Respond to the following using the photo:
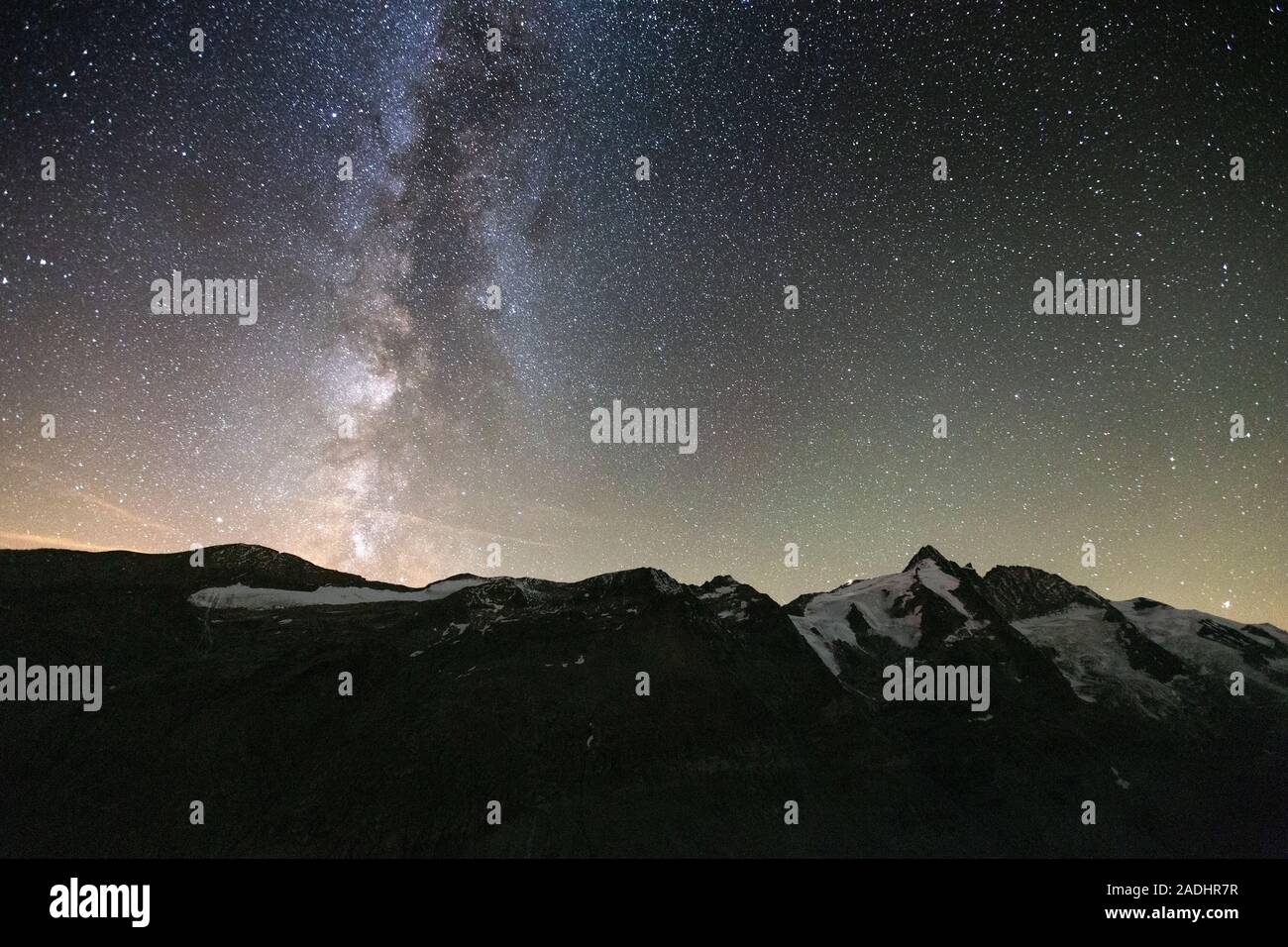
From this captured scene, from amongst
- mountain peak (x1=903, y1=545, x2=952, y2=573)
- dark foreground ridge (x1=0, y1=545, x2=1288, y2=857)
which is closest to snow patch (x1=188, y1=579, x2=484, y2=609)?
dark foreground ridge (x1=0, y1=545, x2=1288, y2=857)

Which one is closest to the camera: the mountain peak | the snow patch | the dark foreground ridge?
the dark foreground ridge

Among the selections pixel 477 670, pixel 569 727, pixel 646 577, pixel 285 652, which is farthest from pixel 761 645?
pixel 285 652

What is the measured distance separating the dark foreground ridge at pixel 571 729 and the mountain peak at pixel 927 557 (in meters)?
12.2

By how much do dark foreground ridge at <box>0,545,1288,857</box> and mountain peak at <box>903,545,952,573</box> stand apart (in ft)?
40.2

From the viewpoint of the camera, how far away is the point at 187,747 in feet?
187

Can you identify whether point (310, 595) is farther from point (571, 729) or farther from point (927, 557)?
point (927, 557)

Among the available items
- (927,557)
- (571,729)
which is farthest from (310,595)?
(927,557)

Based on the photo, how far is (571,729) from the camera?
219 feet

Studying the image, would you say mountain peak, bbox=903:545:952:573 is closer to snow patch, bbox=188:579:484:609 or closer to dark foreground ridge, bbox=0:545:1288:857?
dark foreground ridge, bbox=0:545:1288:857

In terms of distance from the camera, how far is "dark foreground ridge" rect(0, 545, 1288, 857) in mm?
54969

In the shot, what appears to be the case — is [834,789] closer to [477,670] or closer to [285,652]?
[477,670]

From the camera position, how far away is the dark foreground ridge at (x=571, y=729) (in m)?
55.0

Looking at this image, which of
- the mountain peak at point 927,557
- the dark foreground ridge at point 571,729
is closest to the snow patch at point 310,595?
the dark foreground ridge at point 571,729
